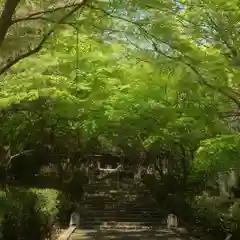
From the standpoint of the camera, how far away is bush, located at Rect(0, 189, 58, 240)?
12.5 metres

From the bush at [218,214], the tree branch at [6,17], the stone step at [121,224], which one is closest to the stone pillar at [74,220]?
the stone step at [121,224]

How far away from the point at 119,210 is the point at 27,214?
13.5 metres

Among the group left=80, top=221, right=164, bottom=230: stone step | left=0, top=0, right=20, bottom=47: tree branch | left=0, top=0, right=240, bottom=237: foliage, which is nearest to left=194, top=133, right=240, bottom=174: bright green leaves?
left=0, top=0, right=240, bottom=237: foliage

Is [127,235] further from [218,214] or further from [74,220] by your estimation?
[218,214]

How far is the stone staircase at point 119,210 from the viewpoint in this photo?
23906 mm

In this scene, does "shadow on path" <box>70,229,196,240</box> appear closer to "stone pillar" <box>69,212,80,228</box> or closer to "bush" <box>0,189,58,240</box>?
"stone pillar" <box>69,212,80,228</box>

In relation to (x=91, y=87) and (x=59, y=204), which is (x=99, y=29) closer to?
(x=91, y=87)

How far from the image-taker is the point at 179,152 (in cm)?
2680

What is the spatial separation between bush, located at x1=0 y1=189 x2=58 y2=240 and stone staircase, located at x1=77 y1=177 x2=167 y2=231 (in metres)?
6.36

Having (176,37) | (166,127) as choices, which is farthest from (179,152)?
(176,37)

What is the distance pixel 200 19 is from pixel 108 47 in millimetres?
2642

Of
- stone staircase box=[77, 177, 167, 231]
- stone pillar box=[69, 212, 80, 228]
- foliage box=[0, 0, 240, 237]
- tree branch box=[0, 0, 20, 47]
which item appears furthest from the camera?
stone staircase box=[77, 177, 167, 231]

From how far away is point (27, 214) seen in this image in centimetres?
1385

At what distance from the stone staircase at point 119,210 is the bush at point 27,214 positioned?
6.36 metres
